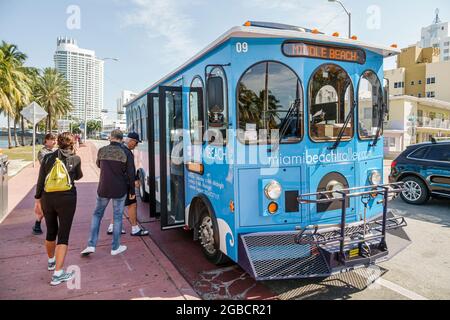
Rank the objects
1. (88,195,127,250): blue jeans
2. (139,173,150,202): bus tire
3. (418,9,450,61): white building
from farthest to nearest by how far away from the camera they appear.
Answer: (418,9,450,61): white building, (139,173,150,202): bus tire, (88,195,127,250): blue jeans

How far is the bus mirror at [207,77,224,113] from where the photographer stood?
3.97 m

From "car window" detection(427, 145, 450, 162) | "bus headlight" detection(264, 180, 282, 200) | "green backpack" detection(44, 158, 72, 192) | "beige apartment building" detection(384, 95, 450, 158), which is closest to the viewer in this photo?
"bus headlight" detection(264, 180, 282, 200)

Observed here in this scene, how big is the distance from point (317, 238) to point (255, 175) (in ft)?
3.15

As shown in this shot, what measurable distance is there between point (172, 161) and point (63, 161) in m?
1.82

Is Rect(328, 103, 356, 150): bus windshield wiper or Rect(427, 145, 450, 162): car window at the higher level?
Rect(328, 103, 356, 150): bus windshield wiper

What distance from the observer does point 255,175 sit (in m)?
3.84

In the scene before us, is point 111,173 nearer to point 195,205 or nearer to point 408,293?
point 195,205

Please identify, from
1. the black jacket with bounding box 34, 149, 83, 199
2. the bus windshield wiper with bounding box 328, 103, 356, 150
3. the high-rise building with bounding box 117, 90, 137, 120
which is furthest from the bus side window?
the high-rise building with bounding box 117, 90, 137, 120

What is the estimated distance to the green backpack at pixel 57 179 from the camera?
13.4 ft

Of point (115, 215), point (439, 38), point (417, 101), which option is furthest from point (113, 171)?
point (439, 38)

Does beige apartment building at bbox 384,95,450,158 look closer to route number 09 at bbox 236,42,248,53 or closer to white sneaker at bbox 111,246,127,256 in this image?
white sneaker at bbox 111,246,127,256

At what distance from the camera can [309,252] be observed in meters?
3.71

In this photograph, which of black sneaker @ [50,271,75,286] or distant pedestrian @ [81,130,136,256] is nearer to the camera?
black sneaker @ [50,271,75,286]
